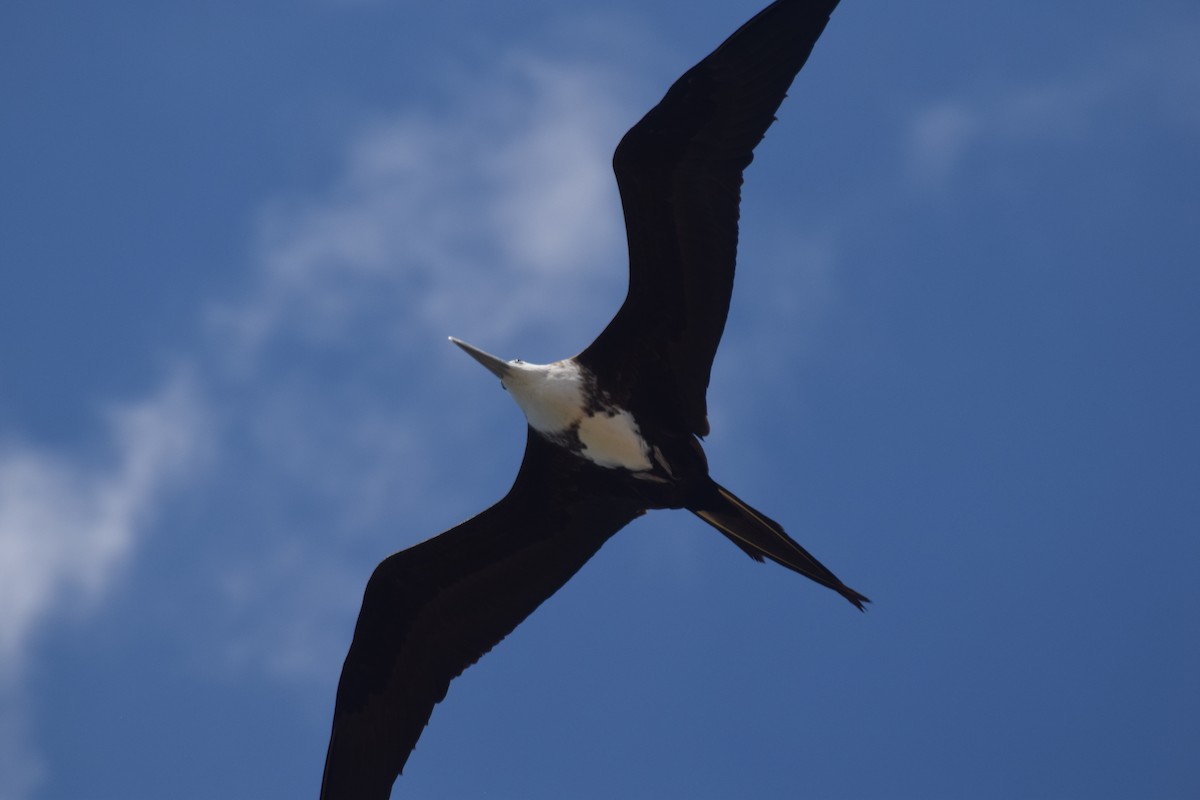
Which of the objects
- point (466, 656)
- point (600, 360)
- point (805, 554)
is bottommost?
point (805, 554)

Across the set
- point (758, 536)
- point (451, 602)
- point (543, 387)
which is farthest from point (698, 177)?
point (451, 602)

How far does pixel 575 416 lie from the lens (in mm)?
9461

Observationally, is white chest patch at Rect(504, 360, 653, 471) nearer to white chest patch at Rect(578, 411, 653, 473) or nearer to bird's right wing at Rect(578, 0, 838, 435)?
white chest patch at Rect(578, 411, 653, 473)

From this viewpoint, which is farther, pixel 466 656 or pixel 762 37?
pixel 466 656

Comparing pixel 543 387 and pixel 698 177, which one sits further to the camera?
pixel 543 387

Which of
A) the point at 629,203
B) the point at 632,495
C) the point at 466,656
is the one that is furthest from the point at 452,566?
the point at 629,203

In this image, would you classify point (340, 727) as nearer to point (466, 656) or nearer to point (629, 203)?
point (466, 656)

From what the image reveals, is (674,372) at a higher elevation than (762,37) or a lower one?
lower

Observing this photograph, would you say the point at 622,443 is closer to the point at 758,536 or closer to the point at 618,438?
the point at 618,438

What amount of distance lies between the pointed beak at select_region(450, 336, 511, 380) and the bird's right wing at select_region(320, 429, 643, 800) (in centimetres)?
62

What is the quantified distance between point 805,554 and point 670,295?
1875mm

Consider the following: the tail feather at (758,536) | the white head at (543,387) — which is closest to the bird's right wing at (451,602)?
the white head at (543,387)

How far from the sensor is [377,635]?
9914 mm

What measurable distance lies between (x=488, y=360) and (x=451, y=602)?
1.74 metres
